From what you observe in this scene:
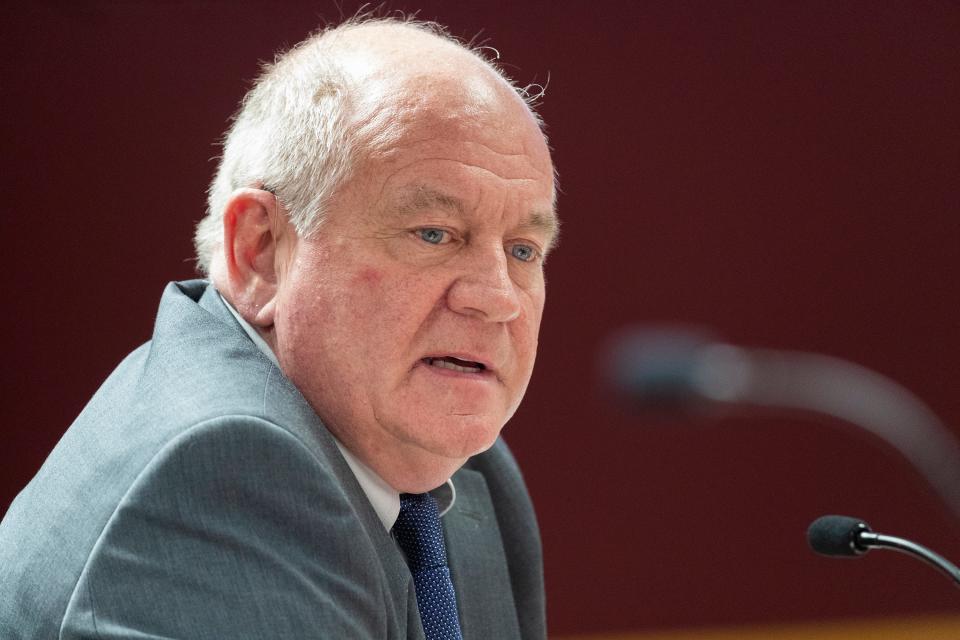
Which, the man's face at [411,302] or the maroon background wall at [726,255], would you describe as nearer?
the man's face at [411,302]

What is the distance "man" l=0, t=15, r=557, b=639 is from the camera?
1.29 m

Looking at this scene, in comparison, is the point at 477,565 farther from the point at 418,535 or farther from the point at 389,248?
the point at 389,248

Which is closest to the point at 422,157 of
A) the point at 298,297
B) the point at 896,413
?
the point at 298,297

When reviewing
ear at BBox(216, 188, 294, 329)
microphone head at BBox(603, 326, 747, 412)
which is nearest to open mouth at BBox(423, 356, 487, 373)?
ear at BBox(216, 188, 294, 329)

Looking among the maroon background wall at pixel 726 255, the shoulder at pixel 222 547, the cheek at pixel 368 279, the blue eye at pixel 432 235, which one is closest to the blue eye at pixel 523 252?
the blue eye at pixel 432 235

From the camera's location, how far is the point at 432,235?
1664 mm

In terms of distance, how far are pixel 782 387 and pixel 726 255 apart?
74 cm

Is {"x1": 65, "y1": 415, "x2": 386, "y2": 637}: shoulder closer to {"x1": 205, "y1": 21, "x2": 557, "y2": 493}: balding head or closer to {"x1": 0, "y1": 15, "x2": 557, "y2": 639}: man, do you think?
{"x1": 0, "y1": 15, "x2": 557, "y2": 639}: man

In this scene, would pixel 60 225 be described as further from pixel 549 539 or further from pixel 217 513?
pixel 217 513

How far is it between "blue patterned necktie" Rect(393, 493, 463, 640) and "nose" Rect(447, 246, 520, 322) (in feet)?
0.99

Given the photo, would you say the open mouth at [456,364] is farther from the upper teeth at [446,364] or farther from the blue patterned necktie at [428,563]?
the blue patterned necktie at [428,563]

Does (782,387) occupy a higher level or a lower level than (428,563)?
higher

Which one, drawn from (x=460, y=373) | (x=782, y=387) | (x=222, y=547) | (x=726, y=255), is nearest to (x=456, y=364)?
(x=460, y=373)

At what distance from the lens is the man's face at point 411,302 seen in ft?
5.30
